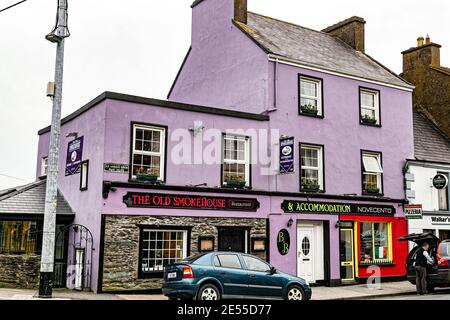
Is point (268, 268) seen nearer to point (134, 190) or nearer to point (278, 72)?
point (134, 190)

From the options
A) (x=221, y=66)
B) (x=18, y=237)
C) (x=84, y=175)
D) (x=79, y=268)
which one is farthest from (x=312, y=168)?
(x=18, y=237)

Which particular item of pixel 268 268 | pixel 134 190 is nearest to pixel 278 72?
pixel 134 190

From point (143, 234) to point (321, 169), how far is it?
830 cm

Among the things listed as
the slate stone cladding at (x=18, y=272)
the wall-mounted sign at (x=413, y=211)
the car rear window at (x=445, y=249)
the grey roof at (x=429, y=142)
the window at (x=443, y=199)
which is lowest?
the slate stone cladding at (x=18, y=272)

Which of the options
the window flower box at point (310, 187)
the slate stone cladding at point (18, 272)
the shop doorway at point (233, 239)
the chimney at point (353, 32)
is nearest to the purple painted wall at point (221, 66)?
the window flower box at point (310, 187)

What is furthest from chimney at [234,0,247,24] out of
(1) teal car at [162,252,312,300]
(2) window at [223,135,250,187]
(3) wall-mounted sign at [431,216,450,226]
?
(3) wall-mounted sign at [431,216,450,226]

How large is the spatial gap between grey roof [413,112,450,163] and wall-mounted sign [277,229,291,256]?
8958 mm

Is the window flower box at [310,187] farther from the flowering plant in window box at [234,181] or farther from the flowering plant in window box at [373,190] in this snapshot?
the flowering plant in window box at [373,190]

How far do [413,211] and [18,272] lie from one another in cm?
1594

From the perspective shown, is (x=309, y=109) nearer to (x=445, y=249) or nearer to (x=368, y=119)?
(x=368, y=119)

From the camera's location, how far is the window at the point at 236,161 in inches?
744

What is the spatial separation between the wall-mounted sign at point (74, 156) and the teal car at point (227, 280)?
632 centimetres

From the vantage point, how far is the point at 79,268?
17.1 metres
